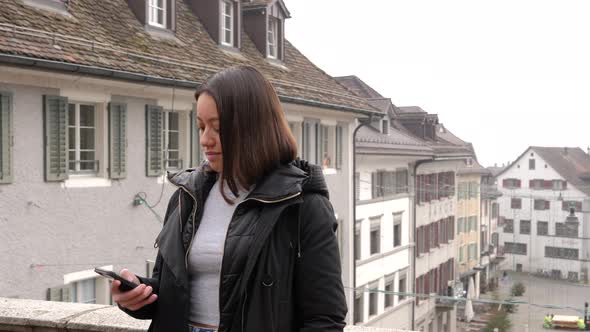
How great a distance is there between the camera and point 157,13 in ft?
37.7

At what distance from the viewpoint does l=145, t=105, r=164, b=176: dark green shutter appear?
10.2m

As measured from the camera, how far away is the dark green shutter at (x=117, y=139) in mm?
9453

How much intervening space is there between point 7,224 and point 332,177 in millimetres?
9194

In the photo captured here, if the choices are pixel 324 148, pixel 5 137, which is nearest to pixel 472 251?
pixel 324 148

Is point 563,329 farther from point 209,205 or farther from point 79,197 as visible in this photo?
point 209,205

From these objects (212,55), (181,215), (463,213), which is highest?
(212,55)

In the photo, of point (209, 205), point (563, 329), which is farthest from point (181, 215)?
point (563, 329)

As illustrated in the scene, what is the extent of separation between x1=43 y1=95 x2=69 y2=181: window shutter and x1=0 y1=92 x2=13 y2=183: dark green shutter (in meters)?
0.53

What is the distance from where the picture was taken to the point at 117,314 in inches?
116

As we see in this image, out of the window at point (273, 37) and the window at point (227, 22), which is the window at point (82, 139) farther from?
the window at point (273, 37)

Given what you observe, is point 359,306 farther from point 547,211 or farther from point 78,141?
point 547,211

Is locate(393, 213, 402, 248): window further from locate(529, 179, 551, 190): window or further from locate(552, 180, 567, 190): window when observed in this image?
locate(529, 179, 551, 190): window

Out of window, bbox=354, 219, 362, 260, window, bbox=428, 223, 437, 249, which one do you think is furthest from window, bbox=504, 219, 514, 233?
window, bbox=354, 219, 362, 260

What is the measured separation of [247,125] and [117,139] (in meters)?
8.11
